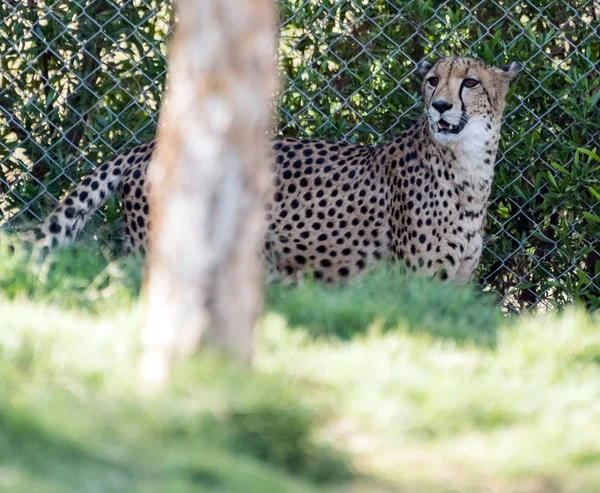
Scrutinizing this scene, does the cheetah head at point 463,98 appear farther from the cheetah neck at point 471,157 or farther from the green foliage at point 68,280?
the green foliage at point 68,280

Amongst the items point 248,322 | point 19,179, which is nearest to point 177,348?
point 248,322

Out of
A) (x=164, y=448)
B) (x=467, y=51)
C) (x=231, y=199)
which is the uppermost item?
(x=467, y=51)

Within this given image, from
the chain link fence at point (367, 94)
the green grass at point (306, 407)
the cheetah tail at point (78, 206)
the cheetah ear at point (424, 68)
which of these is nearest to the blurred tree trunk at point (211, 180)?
the green grass at point (306, 407)

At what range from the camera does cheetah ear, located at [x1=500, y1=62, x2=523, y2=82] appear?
4598 mm

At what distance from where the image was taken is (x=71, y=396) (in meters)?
2.34

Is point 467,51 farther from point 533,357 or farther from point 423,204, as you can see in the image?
point 533,357

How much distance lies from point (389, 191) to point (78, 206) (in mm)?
1329

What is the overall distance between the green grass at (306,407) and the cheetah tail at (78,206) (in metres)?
1.08

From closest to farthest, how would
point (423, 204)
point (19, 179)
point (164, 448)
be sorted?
point (164, 448)
point (423, 204)
point (19, 179)

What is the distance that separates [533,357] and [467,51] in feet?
7.68

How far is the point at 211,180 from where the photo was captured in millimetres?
2340

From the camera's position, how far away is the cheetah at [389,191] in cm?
445

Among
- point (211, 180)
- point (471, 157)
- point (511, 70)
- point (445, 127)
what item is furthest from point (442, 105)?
point (211, 180)

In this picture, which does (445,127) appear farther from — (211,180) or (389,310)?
(211,180)
